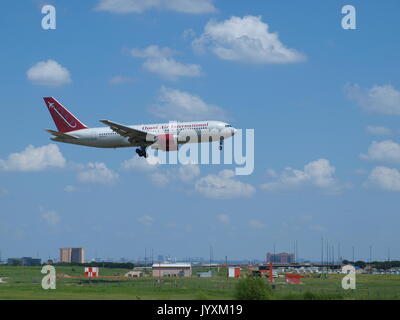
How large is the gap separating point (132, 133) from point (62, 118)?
20.0m

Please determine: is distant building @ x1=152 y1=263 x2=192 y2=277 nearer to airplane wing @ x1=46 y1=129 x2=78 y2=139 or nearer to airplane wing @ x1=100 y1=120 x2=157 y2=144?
airplane wing @ x1=46 y1=129 x2=78 y2=139

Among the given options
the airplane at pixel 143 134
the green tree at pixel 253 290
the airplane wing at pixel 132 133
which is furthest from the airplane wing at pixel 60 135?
the green tree at pixel 253 290

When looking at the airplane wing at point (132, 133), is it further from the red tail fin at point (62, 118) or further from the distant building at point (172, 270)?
the distant building at point (172, 270)

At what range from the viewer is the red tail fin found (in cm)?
10800

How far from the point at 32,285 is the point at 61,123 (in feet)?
101

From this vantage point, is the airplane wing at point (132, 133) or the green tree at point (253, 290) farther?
the airplane wing at point (132, 133)

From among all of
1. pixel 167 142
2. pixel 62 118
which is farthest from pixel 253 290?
pixel 62 118

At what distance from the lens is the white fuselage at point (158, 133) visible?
93.4 meters

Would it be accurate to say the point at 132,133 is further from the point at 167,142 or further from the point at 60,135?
the point at 60,135

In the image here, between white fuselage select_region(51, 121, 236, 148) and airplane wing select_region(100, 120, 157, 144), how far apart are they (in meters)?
0.98

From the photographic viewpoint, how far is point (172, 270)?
12712 centimetres
